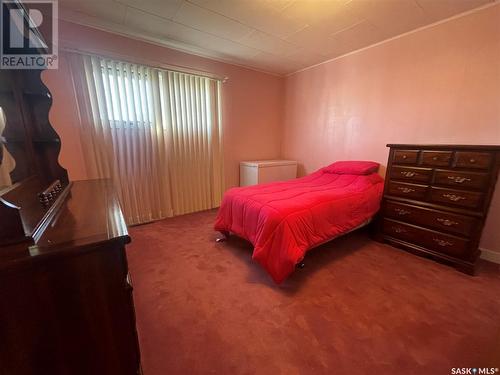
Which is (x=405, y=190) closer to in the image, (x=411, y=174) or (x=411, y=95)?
(x=411, y=174)

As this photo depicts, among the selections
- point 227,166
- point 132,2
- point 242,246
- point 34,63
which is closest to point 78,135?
point 34,63

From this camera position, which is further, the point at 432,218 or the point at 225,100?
the point at 225,100

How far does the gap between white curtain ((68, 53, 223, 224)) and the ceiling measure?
0.43 m

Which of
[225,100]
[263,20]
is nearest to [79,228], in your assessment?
[263,20]

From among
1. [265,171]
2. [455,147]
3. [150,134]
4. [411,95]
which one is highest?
[411,95]

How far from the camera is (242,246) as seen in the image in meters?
2.36

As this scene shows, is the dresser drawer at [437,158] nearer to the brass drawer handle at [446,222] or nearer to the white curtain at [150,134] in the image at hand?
the brass drawer handle at [446,222]

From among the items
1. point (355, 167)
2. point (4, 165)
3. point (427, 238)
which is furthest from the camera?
point (355, 167)

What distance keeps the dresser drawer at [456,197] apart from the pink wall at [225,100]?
2.64 m

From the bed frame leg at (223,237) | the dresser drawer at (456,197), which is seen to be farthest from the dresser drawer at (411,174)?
the bed frame leg at (223,237)

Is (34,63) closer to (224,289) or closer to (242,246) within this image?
(224,289)

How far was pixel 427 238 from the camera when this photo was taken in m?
2.09

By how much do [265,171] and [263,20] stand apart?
197 cm

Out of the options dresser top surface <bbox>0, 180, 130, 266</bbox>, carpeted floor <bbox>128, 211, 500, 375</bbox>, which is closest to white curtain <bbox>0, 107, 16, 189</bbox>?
dresser top surface <bbox>0, 180, 130, 266</bbox>
